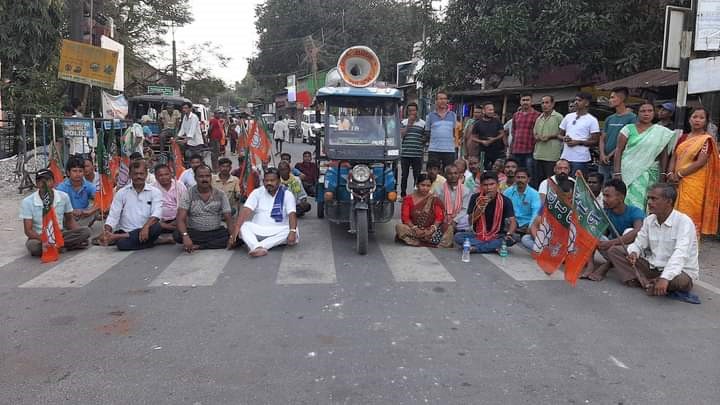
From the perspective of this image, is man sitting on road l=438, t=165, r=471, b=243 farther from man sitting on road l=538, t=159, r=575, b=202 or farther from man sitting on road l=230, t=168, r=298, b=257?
man sitting on road l=230, t=168, r=298, b=257

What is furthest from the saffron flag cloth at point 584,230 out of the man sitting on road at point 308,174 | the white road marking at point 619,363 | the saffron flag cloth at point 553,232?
the man sitting on road at point 308,174

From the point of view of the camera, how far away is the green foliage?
37719mm

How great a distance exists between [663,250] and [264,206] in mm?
4292

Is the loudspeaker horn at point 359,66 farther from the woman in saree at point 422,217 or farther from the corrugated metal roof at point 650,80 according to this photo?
the corrugated metal roof at point 650,80

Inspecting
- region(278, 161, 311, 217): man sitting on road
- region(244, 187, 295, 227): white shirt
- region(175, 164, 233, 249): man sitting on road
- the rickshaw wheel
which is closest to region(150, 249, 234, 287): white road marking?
region(175, 164, 233, 249): man sitting on road

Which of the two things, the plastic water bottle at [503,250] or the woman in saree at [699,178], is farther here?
the plastic water bottle at [503,250]

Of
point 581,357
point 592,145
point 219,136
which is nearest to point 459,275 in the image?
point 581,357

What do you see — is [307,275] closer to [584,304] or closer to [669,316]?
[584,304]

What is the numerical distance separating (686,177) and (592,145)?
159 centimetres

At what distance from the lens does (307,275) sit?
221 inches

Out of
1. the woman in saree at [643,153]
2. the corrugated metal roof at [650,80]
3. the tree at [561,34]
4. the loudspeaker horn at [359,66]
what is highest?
the tree at [561,34]

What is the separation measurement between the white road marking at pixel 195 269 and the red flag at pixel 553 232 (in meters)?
3.41

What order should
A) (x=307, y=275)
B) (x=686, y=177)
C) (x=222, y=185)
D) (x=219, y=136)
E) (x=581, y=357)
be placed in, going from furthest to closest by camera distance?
(x=219, y=136) → (x=222, y=185) → (x=686, y=177) → (x=307, y=275) → (x=581, y=357)

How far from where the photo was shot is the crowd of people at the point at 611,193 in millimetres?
5004
